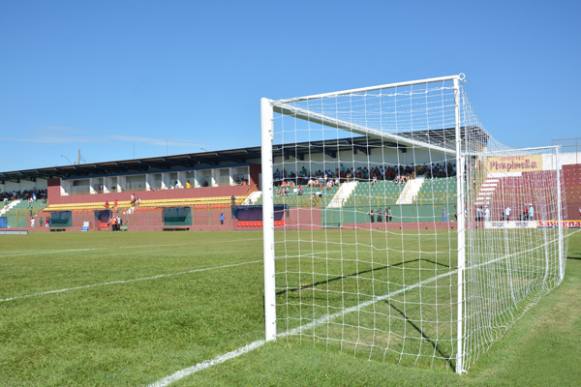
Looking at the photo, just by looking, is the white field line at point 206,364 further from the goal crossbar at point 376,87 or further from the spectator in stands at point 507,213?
the spectator in stands at point 507,213

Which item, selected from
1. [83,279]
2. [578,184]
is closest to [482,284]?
Result: [83,279]

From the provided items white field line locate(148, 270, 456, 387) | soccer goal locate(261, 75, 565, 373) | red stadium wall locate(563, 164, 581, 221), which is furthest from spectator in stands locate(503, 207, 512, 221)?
red stadium wall locate(563, 164, 581, 221)

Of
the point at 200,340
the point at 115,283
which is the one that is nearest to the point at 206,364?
the point at 200,340

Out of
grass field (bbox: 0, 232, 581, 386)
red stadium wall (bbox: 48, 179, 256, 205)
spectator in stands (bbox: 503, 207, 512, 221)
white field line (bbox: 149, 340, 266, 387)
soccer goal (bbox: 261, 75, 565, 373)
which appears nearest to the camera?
white field line (bbox: 149, 340, 266, 387)

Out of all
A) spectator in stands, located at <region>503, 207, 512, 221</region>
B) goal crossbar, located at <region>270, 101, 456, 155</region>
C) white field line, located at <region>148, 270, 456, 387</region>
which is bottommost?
white field line, located at <region>148, 270, 456, 387</region>

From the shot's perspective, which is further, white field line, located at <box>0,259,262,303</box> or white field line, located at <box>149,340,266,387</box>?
white field line, located at <box>0,259,262,303</box>

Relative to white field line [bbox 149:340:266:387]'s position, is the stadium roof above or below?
above

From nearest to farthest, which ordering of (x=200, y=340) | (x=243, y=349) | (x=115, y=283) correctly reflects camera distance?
(x=243, y=349) < (x=200, y=340) < (x=115, y=283)

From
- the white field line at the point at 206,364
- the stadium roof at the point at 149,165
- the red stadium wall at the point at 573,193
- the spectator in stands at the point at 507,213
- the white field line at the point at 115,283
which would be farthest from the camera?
the stadium roof at the point at 149,165

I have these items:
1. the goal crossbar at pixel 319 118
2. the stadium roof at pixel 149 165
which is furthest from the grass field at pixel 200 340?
the stadium roof at pixel 149 165

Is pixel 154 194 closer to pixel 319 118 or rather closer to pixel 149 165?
pixel 149 165

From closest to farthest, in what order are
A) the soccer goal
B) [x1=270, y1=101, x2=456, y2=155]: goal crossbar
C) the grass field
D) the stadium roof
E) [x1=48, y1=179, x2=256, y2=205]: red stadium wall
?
the grass field, the soccer goal, [x1=270, y1=101, x2=456, y2=155]: goal crossbar, [x1=48, y1=179, x2=256, y2=205]: red stadium wall, the stadium roof

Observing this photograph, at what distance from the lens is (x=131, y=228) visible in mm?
47438

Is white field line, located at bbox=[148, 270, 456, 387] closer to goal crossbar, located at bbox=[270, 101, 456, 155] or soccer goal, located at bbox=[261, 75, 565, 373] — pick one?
soccer goal, located at bbox=[261, 75, 565, 373]
